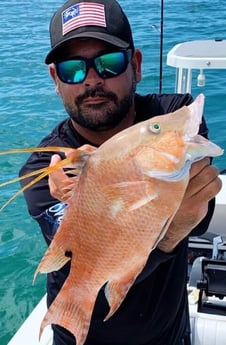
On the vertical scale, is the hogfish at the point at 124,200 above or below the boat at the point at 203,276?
above

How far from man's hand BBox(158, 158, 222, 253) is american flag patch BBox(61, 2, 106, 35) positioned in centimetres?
66

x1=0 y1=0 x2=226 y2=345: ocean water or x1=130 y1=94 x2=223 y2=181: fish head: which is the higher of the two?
x1=130 y1=94 x2=223 y2=181: fish head

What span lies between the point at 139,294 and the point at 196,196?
524 mm

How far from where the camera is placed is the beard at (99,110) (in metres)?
1.63

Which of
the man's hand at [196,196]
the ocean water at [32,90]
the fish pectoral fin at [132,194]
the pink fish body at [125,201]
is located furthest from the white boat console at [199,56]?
the fish pectoral fin at [132,194]

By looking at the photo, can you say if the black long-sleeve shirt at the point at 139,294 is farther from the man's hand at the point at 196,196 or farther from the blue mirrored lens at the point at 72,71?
the man's hand at the point at 196,196

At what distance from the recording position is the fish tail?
1.17 meters

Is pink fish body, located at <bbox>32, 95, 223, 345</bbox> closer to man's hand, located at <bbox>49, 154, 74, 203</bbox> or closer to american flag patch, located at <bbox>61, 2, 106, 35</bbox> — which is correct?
man's hand, located at <bbox>49, 154, 74, 203</bbox>

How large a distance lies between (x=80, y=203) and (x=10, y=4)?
61.0 ft

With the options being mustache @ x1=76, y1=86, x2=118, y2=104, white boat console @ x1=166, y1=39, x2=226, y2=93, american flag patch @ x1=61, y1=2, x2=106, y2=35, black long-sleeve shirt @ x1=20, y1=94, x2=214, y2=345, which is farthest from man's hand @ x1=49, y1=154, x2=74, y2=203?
white boat console @ x1=166, y1=39, x2=226, y2=93

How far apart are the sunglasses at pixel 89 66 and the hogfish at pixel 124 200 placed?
529mm

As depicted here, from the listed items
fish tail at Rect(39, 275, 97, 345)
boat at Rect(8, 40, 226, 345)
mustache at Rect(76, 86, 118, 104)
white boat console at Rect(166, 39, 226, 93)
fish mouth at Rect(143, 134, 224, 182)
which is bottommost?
boat at Rect(8, 40, 226, 345)

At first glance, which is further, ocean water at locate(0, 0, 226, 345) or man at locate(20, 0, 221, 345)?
ocean water at locate(0, 0, 226, 345)

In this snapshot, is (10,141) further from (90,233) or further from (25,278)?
(90,233)
